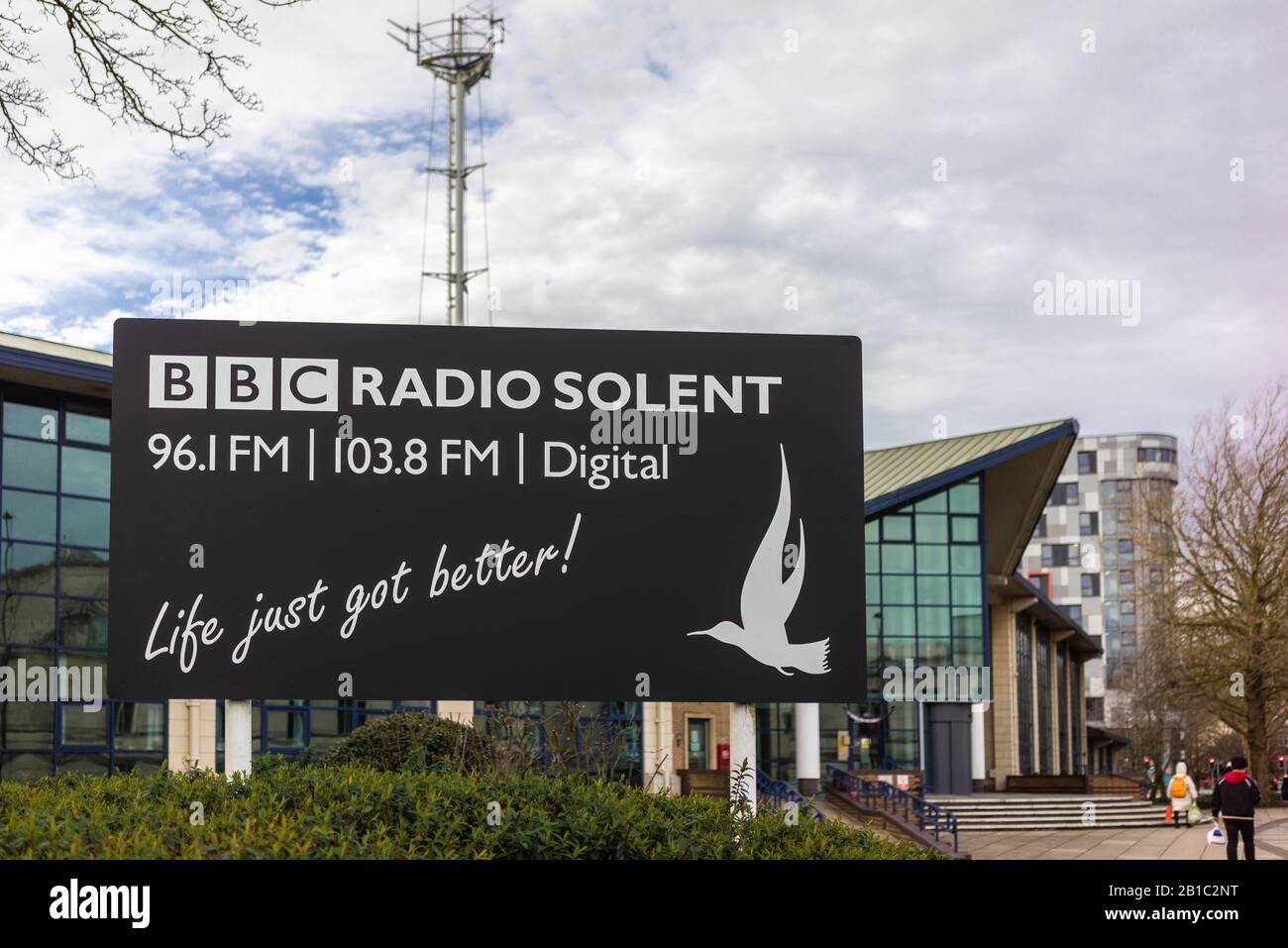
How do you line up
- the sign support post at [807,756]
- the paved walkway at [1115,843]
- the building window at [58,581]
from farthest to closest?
the sign support post at [807,756] < the building window at [58,581] < the paved walkway at [1115,843]

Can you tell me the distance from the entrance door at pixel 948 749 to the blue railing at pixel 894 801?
7201mm

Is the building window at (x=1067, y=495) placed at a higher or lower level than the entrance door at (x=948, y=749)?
higher

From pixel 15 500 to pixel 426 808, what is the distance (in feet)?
72.4

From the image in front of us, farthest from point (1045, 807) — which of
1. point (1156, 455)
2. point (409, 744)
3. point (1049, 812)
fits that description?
point (1156, 455)

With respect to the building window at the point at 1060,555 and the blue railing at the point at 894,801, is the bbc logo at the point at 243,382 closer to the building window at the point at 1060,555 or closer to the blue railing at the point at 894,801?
the blue railing at the point at 894,801

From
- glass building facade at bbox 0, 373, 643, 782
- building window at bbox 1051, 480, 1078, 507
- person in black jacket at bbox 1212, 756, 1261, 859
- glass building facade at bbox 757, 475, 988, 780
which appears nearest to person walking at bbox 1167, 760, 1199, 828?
glass building facade at bbox 757, 475, 988, 780

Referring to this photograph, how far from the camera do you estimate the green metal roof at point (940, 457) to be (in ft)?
143

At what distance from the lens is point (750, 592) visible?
35.3 feet

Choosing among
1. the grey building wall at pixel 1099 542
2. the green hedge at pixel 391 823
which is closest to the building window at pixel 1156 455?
the grey building wall at pixel 1099 542

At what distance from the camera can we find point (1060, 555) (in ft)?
379

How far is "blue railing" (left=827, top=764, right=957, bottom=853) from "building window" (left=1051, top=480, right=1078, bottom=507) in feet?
271

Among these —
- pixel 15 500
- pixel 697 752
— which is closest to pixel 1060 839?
pixel 697 752

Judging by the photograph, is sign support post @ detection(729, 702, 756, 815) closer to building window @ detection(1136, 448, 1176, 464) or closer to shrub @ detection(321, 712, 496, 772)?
shrub @ detection(321, 712, 496, 772)
